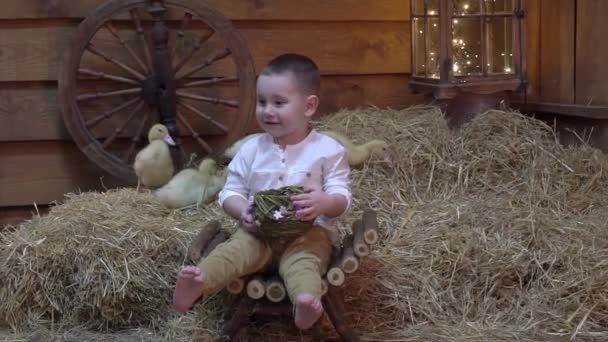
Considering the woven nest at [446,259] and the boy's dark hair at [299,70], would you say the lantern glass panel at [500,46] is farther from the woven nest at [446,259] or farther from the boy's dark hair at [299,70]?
the boy's dark hair at [299,70]

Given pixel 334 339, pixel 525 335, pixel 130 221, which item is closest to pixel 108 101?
pixel 130 221

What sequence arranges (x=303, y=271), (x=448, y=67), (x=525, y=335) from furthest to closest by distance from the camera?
(x=448, y=67) < (x=525, y=335) < (x=303, y=271)

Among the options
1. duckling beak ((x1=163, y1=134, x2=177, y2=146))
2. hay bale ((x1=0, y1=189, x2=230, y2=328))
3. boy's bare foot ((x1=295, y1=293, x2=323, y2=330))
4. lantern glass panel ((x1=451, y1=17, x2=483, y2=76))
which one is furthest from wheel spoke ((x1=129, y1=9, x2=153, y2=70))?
boy's bare foot ((x1=295, y1=293, x2=323, y2=330))

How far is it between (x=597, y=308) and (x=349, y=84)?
71.9 inches

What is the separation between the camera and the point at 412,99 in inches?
160

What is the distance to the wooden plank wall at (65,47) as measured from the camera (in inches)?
144

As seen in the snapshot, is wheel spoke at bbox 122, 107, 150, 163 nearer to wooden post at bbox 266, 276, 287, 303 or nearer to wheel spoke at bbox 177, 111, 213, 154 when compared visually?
wheel spoke at bbox 177, 111, 213, 154

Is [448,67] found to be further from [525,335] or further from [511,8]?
[525,335]

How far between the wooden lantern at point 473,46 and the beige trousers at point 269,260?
1.43 meters

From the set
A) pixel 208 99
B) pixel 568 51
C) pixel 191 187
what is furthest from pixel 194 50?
pixel 568 51

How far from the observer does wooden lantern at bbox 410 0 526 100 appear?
3.53 m

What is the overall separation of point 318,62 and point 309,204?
5.87ft

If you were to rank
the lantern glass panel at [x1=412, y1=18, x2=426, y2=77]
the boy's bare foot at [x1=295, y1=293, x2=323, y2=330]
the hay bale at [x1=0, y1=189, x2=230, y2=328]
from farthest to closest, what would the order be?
the lantern glass panel at [x1=412, y1=18, x2=426, y2=77] → the hay bale at [x1=0, y1=189, x2=230, y2=328] → the boy's bare foot at [x1=295, y1=293, x2=323, y2=330]

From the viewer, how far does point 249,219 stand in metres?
2.32
